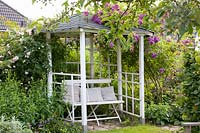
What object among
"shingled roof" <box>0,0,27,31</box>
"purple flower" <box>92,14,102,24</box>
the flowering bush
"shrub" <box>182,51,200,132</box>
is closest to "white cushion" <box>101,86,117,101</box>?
the flowering bush

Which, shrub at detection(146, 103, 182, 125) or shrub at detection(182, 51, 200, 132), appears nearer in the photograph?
shrub at detection(182, 51, 200, 132)

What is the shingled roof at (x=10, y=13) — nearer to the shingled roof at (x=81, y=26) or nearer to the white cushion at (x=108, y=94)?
the shingled roof at (x=81, y=26)

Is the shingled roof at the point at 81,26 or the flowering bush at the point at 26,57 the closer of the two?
the shingled roof at the point at 81,26

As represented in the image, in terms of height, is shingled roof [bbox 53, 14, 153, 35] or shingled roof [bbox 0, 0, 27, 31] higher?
shingled roof [bbox 0, 0, 27, 31]

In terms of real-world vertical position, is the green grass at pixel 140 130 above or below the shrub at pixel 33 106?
below

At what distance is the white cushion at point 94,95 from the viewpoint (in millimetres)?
6781

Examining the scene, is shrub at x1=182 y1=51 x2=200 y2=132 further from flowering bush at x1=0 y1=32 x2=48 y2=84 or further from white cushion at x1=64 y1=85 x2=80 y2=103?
flowering bush at x1=0 y1=32 x2=48 y2=84

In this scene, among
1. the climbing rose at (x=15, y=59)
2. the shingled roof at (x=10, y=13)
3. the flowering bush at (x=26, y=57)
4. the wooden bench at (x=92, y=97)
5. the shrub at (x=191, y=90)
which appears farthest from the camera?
the shingled roof at (x=10, y=13)

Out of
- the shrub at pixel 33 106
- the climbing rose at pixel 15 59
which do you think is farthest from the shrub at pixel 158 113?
the climbing rose at pixel 15 59

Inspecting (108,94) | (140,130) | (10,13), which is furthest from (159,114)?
(10,13)

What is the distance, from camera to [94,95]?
6.87 m

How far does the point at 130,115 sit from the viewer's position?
291 inches

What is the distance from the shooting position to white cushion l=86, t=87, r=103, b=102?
6.78 meters

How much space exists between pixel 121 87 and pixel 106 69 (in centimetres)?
77
